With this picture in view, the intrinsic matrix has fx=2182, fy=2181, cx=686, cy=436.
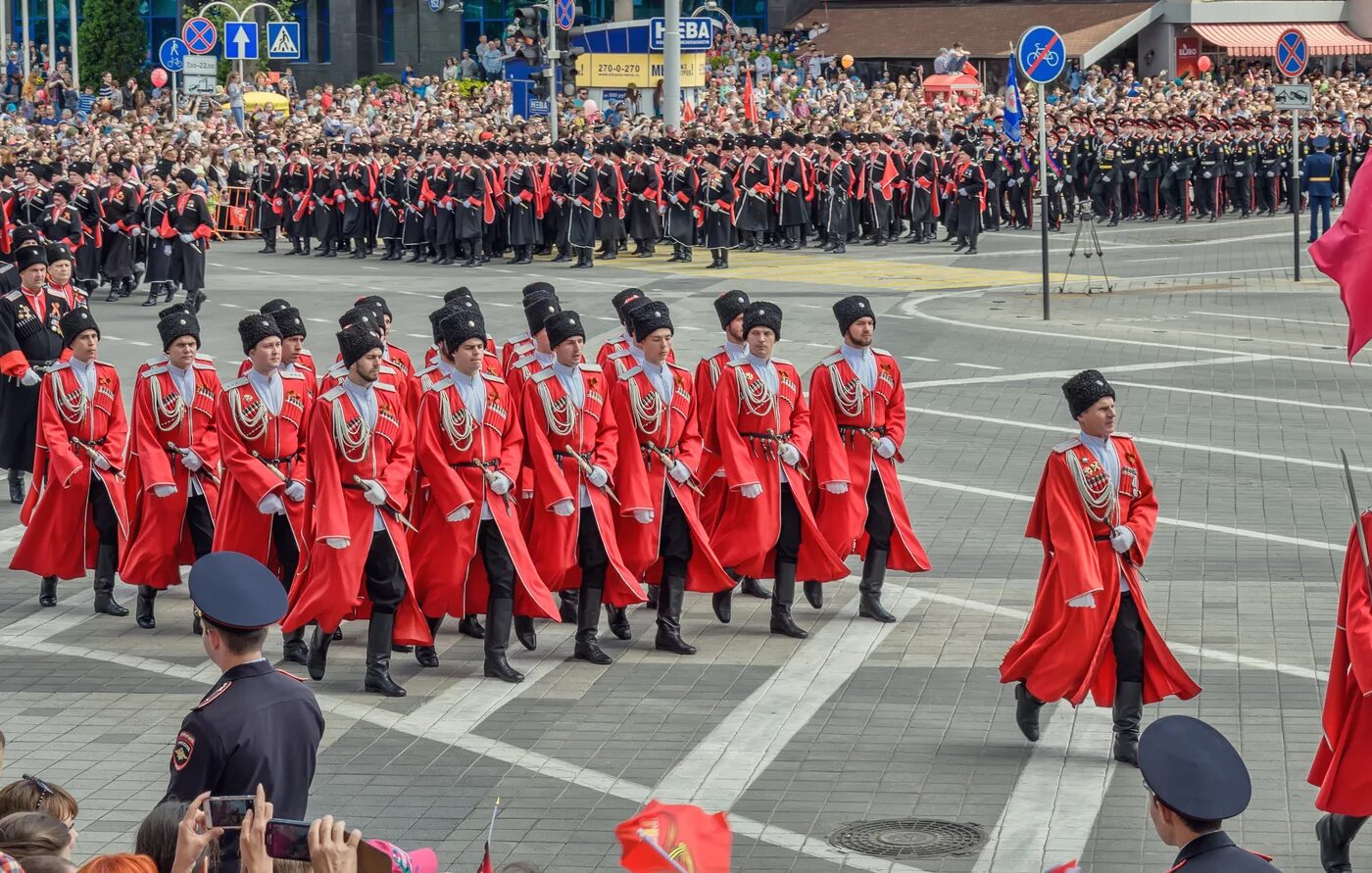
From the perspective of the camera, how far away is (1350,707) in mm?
7727

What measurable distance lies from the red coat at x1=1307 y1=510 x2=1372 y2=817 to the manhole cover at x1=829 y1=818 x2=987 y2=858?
1512 millimetres

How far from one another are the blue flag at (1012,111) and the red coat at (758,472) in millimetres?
21175

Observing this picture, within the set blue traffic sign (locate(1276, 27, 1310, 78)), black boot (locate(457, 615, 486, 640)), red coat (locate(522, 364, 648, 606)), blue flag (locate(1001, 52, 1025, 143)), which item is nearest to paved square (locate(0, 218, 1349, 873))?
black boot (locate(457, 615, 486, 640))

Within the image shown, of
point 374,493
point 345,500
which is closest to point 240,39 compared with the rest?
point 345,500

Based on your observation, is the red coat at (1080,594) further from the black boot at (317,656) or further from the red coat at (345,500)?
the black boot at (317,656)

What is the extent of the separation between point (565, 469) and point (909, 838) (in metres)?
3.69

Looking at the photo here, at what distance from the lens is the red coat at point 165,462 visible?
12.4m

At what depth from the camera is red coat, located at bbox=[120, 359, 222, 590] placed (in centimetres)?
1244

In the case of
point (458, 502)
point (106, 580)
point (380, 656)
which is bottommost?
point (380, 656)

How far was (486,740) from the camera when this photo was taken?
402 inches

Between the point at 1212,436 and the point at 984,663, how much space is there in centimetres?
728

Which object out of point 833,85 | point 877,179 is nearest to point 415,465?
point 877,179

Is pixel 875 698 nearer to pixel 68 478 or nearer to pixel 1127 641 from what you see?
pixel 1127 641

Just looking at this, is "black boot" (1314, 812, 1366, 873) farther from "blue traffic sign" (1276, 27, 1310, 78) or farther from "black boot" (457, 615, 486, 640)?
"blue traffic sign" (1276, 27, 1310, 78)
